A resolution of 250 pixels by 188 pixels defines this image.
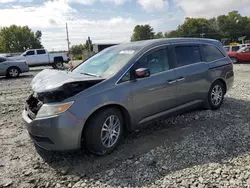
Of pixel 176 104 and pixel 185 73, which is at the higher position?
pixel 185 73

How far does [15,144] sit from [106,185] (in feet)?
6.93

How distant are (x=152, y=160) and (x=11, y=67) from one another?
13.2 metres

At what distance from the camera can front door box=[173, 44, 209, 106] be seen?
14.6 ft

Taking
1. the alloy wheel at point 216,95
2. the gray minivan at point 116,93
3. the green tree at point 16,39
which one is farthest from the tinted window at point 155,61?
the green tree at point 16,39

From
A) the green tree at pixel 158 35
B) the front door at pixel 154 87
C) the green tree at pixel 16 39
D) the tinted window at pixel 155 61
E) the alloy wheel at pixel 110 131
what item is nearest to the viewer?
the alloy wheel at pixel 110 131

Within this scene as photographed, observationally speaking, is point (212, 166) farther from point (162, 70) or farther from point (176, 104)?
point (162, 70)

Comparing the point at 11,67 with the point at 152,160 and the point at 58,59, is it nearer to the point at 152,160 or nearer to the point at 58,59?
the point at 58,59

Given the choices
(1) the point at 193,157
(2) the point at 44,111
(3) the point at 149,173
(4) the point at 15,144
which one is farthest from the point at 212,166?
(4) the point at 15,144

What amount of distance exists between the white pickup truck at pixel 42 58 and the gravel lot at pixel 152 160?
58.1ft

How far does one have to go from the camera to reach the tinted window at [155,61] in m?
3.95

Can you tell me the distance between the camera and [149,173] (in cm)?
300

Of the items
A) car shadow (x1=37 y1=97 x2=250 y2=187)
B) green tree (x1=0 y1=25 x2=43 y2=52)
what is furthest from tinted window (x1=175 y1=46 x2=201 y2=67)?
green tree (x1=0 y1=25 x2=43 y2=52)

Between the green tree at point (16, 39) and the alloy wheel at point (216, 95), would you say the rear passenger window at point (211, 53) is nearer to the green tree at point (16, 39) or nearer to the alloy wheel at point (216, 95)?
the alloy wheel at point (216, 95)

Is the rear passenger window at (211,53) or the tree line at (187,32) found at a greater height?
the tree line at (187,32)
